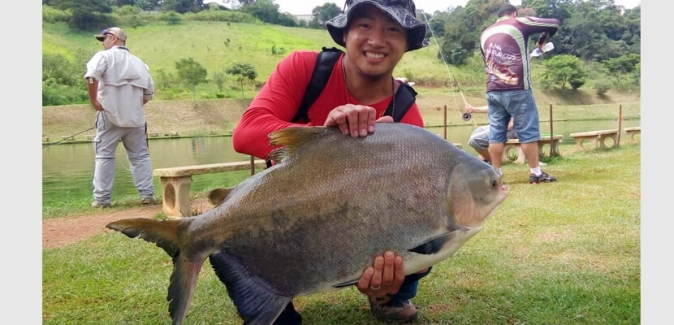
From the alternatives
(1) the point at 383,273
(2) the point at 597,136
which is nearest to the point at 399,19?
(1) the point at 383,273

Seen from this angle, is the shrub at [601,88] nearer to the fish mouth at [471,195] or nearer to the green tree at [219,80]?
the green tree at [219,80]

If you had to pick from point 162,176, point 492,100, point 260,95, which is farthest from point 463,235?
point 492,100

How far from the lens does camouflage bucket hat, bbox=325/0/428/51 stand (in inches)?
97.6

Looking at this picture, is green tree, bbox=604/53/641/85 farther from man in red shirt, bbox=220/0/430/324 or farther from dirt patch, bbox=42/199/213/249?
man in red shirt, bbox=220/0/430/324

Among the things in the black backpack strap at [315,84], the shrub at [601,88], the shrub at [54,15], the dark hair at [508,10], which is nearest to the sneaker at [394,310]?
the black backpack strap at [315,84]

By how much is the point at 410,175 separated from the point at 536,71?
67.5 metres

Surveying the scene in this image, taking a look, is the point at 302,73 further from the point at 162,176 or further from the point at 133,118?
the point at 133,118

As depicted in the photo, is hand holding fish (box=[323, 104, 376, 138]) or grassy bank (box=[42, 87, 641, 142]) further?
grassy bank (box=[42, 87, 641, 142])

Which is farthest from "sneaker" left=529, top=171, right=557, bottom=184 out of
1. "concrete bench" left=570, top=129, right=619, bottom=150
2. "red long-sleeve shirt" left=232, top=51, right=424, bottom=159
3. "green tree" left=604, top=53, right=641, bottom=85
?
"green tree" left=604, top=53, right=641, bottom=85

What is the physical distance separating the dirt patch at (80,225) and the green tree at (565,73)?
57231 mm

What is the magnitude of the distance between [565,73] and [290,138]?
201 ft

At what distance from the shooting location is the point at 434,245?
204 cm

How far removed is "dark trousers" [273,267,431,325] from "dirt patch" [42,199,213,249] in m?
3.01

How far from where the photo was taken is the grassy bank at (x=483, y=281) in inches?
116
